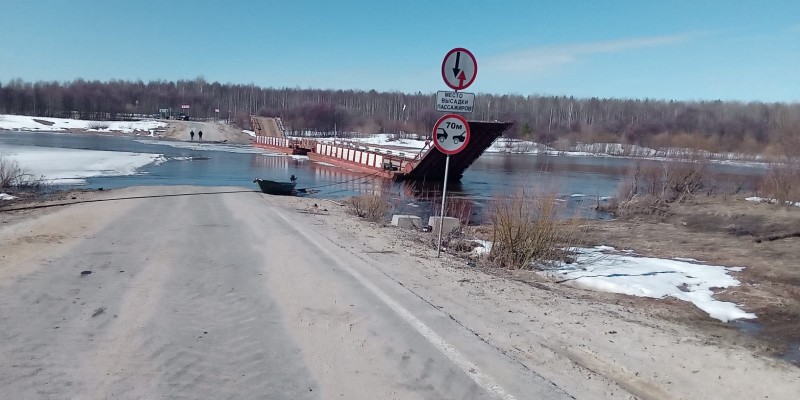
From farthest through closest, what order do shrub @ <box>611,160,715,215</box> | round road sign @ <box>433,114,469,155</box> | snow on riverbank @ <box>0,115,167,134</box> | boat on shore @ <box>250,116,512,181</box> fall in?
snow on riverbank @ <box>0,115,167,134</box> → boat on shore @ <box>250,116,512,181</box> → shrub @ <box>611,160,715,215</box> → round road sign @ <box>433,114,469,155</box>

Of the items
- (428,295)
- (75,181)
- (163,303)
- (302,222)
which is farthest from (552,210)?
(75,181)

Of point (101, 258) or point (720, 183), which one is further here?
point (720, 183)

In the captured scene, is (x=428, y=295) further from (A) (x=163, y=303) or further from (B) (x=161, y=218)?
(B) (x=161, y=218)

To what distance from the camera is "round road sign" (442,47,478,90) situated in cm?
877

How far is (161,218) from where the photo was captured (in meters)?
12.3

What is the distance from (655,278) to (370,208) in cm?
826

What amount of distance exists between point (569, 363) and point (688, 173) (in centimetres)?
2334

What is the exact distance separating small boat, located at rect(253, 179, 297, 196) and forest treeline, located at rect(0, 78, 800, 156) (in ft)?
251

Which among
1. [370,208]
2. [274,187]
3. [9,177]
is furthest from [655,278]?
[9,177]

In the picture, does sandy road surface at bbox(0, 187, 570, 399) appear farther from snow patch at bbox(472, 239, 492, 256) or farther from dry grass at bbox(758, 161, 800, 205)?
dry grass at bbox(758, 161, 800, 205)

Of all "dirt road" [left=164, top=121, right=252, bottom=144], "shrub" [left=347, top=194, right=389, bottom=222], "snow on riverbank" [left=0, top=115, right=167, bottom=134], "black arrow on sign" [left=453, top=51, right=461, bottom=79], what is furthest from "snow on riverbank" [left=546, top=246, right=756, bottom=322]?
"snow on riverbank" [left=0, top=115, right=167, bottom=134]

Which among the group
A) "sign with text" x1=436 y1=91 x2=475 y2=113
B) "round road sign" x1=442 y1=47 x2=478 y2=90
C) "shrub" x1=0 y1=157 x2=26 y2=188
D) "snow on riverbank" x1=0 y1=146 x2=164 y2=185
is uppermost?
"round road sign" x1=442 y1=47 x2=478 y2=90

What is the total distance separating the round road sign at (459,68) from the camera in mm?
8773

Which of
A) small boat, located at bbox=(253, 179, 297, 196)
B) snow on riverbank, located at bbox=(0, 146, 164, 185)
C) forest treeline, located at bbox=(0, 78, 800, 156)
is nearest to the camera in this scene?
small boat, located at bbox=(253, 179, 297, 196)
